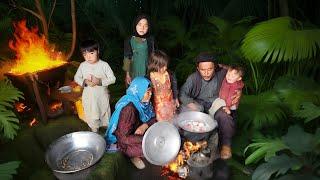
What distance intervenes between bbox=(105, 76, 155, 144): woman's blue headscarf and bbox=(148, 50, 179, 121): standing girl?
0.45 feet

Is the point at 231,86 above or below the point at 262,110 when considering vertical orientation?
above

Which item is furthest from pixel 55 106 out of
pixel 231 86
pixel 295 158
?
pixel 295 158

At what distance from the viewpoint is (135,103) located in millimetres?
3953

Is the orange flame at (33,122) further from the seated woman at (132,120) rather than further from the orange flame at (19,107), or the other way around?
the seated woman at (132,120)

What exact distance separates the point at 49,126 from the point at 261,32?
3060 millimetres

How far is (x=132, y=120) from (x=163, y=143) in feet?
Result: 1.46

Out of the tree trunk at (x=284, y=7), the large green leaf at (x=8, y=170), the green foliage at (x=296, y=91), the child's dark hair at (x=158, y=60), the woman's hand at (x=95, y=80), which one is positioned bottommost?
the large green leaf at (x=8, y=170)

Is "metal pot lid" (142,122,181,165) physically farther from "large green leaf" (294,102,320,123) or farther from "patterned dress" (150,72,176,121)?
"large green leaf" (294,102,320,123)

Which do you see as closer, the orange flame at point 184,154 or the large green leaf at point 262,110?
the orange flame at point 184,154

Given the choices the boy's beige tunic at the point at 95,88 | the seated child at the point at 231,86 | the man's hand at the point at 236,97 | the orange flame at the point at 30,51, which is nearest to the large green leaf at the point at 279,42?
the seated child at the point at 231,86

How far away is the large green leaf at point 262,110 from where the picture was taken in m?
4.38

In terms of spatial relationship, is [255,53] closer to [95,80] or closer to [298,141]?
[298,141]

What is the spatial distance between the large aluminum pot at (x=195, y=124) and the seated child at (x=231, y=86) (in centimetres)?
27

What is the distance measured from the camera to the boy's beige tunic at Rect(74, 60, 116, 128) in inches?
162
